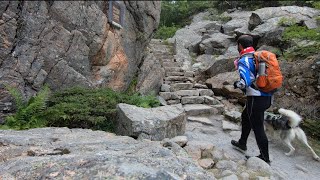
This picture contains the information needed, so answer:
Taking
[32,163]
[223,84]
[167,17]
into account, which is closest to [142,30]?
[223,84]

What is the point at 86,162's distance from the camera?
232cm

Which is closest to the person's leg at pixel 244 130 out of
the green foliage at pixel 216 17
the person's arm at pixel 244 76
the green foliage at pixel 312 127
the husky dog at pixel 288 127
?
the person's arm at pixel 244 76

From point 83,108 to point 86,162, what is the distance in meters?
2.78

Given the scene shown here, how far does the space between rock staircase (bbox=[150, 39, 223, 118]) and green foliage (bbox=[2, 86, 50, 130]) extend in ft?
12.0

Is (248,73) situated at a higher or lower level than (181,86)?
higher

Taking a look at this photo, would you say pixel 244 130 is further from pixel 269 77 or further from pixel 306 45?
pixel 306 45

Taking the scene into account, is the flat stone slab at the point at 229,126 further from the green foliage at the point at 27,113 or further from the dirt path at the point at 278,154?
the green foliage at the point at 27,113

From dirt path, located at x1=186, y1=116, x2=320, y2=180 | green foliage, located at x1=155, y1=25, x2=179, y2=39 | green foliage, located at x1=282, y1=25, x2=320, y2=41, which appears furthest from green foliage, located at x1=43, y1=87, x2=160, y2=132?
green foliage, located at x1=155, y1=25, x2=179, y2=39

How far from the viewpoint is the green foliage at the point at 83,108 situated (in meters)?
4.76

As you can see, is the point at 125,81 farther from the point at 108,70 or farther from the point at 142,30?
the point at 142,30

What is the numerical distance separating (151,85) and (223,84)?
8.11 feet

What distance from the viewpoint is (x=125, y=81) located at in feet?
24.2

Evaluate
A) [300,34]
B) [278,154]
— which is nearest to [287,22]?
[300,34]

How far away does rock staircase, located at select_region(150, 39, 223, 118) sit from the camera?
7336mm
